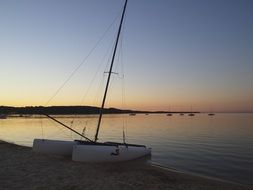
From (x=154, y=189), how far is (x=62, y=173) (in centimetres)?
479

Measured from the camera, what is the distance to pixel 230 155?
26562mm

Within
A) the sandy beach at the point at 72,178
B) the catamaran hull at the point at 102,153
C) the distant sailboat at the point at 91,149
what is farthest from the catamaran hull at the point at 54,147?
the catamaran hull at the point at 102,153

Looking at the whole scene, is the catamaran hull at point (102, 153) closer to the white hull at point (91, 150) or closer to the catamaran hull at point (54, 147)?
the white hull at point (91, 150)

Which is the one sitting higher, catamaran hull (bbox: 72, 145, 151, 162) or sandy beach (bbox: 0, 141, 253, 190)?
catamaran hull (bbox: 72, 145, 151, 162)

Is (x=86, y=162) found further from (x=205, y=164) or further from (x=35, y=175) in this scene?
Answer: (x=205, y=164)

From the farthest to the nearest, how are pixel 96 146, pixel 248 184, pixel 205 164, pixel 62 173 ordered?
pixel 205 164 → pixel 96 146 → pixel 248 184 → pixel 62 173

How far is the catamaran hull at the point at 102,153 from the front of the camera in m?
17.3

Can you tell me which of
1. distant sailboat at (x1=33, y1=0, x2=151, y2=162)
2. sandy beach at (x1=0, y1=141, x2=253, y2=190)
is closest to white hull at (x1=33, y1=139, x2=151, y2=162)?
distant sailboat at (x1=33, y1=0, x2=151, y2=162)

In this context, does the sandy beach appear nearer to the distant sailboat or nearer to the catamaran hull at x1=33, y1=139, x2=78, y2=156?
the distant sailboat

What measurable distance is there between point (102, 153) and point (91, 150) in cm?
81

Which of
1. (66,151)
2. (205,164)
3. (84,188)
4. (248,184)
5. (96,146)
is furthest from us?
(205,164)

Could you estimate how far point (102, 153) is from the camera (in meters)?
18.0

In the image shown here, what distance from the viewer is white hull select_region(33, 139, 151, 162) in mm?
17375

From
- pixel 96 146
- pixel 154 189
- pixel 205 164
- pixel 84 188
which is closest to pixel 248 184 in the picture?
pixel 205 164
